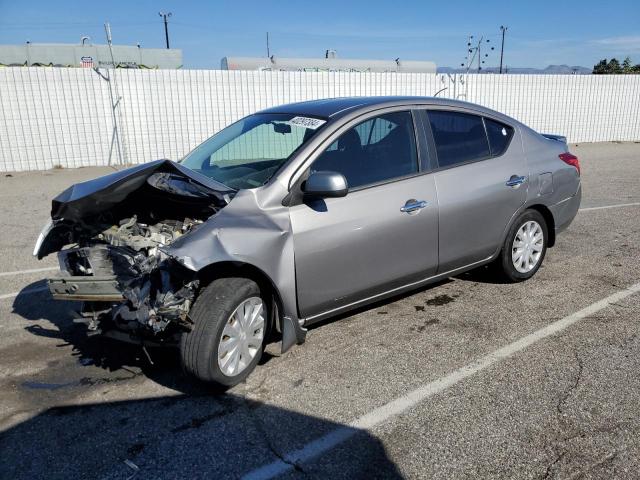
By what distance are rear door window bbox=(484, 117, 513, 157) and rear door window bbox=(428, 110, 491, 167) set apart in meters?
0.07

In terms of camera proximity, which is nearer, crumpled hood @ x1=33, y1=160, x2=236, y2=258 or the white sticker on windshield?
crumpled hood @ x1=33, y1=160, x2=236, y2=258

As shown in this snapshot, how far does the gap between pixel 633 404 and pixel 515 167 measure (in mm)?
2377

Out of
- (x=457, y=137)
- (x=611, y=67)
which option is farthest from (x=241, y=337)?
(x=611, y=67)

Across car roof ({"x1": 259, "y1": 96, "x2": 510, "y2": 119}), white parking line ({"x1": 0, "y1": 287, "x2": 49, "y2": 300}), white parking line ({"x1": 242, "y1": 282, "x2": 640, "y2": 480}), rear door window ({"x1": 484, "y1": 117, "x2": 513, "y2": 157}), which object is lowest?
white parking line ({"x1": 242, "y1": 282, "x2": 640, "y2": 480})

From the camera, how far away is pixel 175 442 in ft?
9.90

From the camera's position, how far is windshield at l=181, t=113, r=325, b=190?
3928 millimetres

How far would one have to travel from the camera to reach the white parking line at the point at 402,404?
111 inches

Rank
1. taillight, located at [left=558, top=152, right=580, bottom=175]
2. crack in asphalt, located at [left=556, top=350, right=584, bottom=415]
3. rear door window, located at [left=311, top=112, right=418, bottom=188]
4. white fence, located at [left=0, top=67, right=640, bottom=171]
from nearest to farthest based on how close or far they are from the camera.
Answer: crack in asphalt, located at [left=556, top=350, right=584, bottom=415] < rear door window, located at [left=311, top=112, right=418, bottom=188] < taillight, located at [left=558, top=152, right=580, bottom=175] < white fence, located at [left=0, top=67, right=640, bottom=171]

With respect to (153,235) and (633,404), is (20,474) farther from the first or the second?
(633,404)

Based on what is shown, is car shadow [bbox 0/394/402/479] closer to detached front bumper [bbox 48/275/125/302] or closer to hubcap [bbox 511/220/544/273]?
detached front bumper [bbox 48/275/125/302]

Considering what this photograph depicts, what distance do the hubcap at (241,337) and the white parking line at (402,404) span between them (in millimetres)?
774

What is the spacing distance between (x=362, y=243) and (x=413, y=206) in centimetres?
56

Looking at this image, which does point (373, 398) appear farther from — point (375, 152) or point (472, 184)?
point (472, 184)

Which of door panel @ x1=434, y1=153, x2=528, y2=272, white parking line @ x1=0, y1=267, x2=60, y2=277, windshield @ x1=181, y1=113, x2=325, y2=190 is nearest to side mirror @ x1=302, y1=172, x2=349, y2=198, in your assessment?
windshield @ x1=181, y1=113, x2=325, y2=190
